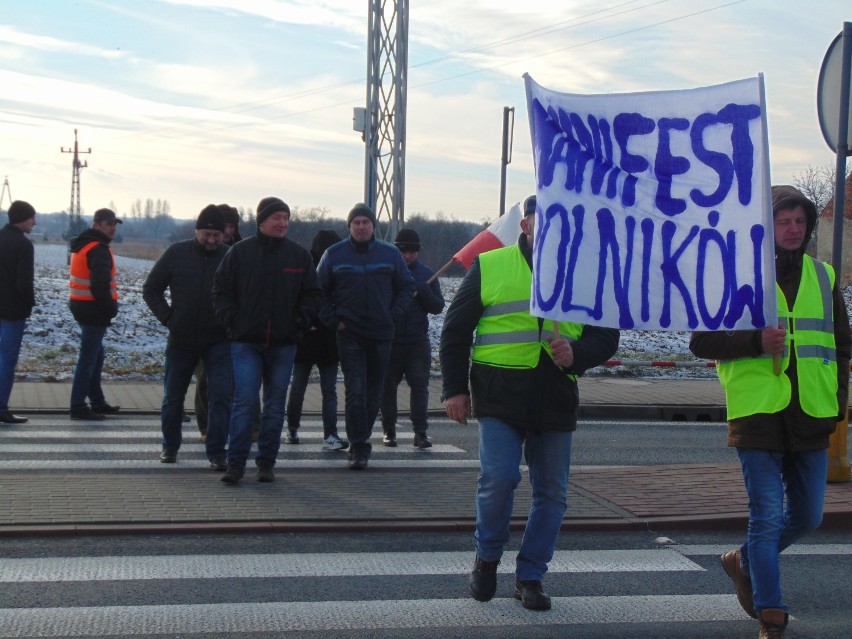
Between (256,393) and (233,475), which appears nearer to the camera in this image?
(233,475)

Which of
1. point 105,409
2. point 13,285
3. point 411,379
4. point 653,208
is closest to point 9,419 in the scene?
point 105,409

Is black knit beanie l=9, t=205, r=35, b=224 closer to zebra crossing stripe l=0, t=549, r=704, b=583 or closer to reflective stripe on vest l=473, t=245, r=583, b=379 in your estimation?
zebra crossing stripe l=0, t=549, r=704, b=583

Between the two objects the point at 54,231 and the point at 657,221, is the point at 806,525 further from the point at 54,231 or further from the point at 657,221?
the point at 54,231

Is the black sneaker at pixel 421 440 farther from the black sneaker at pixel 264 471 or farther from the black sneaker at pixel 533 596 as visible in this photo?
the black sneaker at pixel 533 596

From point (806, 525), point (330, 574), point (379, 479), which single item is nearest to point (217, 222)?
point (379, 479)

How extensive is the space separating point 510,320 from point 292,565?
1.86 metres

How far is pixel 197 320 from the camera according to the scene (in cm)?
888

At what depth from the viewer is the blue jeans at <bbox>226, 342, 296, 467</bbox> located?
8.26 m

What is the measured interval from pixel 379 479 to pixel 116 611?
140 inches

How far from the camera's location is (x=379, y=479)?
8750 mm

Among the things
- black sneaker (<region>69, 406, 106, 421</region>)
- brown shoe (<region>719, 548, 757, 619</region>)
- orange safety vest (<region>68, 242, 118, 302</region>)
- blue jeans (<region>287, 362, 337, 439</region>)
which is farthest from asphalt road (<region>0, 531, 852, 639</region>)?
black sneaker (<region>69, 406, 106, 421</region>)

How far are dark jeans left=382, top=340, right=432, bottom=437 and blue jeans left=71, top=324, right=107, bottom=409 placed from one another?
2940 millimetres

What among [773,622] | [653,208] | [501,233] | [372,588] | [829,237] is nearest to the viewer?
[773,622]

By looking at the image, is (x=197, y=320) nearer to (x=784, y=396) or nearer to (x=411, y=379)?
(x=411, y=379)
